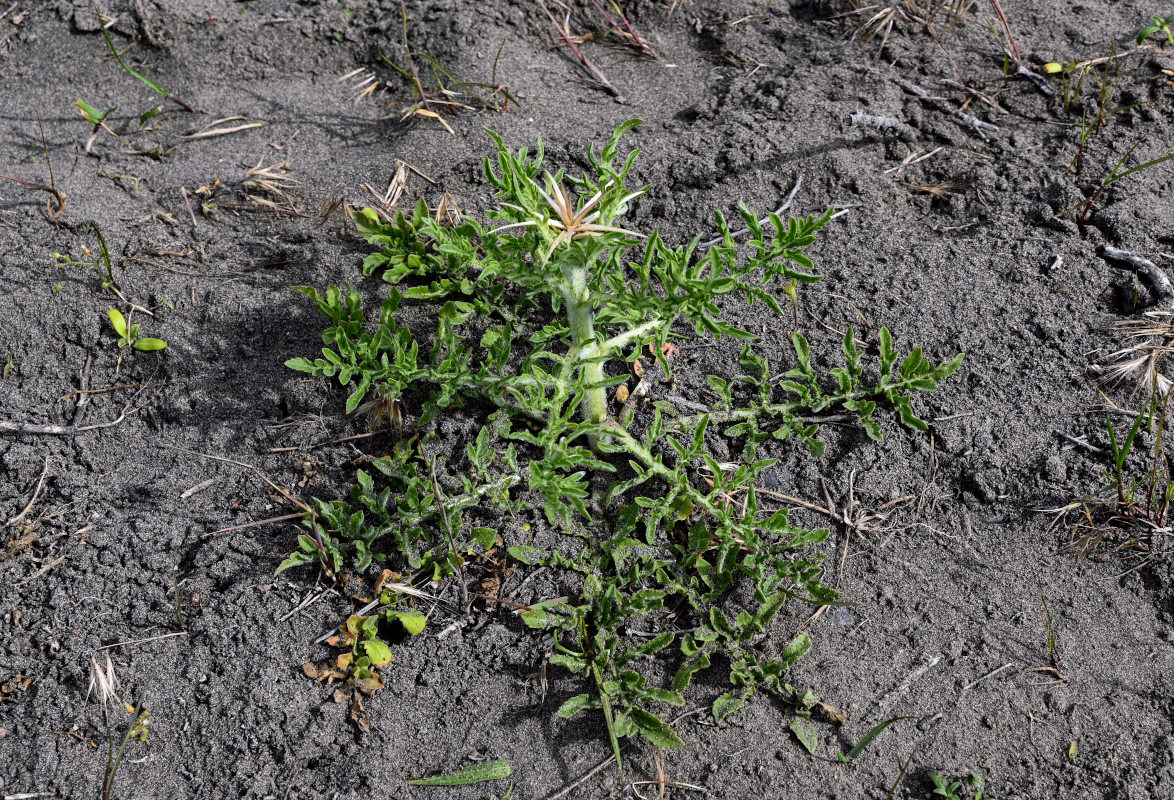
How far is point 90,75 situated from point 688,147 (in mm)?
2501

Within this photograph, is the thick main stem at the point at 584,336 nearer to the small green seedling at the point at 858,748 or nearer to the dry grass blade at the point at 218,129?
the small green seedling at the point at 858,748

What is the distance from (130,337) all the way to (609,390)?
155 centimetres

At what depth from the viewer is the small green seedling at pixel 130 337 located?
272 cm

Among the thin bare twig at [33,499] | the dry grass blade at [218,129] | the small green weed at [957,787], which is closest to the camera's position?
the small green weed at [957,787]

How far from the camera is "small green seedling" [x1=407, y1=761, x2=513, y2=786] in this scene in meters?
2.13

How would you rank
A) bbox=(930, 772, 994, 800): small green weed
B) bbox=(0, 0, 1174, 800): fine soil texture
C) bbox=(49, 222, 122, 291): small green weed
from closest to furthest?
bbox=(930, 772, 994, 800): small green weed < bbox=(0, 0, 1174, 800): fine soil texture < bbox=(49, 222, 122, 291): small green weed

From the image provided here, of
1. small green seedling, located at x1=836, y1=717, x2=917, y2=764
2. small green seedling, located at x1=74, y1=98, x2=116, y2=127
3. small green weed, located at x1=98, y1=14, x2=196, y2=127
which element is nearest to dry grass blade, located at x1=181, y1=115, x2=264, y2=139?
small green weed, located at x1=98, y1=14, x2=196, y2=127

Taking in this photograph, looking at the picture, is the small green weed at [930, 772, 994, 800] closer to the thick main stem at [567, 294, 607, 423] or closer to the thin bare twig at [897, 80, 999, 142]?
the thick main stem at [567, 294, 607, 423]

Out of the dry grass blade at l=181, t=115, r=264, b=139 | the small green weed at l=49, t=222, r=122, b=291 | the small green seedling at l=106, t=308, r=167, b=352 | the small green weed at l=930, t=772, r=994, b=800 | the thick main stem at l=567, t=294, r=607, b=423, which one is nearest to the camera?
the small green weed at l=930, t=772, r=994, b=800

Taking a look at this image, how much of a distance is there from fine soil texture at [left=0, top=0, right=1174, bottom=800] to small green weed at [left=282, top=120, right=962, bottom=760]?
0.06m

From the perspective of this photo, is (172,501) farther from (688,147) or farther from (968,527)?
(968,527)

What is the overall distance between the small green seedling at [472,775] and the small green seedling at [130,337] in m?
1.58

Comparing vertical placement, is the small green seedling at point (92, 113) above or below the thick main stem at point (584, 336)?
below

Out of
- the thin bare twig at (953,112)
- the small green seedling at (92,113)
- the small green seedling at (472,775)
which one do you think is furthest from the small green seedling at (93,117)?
the thin bare twig at (953,112)
